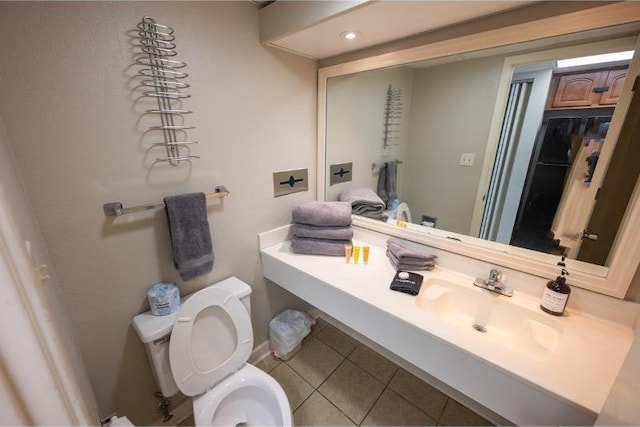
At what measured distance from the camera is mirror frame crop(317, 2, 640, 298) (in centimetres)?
84

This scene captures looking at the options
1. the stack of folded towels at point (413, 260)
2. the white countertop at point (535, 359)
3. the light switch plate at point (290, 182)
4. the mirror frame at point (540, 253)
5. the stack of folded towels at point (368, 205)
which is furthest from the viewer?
the stack of folded towels at point (368, 205)

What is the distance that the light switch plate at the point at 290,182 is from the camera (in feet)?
5.07

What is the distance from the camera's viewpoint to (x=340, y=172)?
71.0 inches

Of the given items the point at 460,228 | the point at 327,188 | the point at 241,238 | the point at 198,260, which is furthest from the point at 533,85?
the point at 198,260

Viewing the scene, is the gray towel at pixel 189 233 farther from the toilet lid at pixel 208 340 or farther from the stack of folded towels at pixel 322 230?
the stack of folded towels at pixel 322 230

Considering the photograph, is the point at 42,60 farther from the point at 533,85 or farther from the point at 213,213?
the point at 533,85

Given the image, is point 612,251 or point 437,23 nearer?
point 612,251

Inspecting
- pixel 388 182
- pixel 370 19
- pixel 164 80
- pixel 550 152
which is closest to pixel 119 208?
pixel 164 80

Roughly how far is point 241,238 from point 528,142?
153cm

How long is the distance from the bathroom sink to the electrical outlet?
2.48ft

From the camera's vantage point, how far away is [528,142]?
1.20 meters

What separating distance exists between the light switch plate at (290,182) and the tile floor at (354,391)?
1.12 meters

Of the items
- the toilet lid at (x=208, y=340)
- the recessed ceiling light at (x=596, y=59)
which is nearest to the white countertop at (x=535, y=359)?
the toilet lid at (x=208, y=340)

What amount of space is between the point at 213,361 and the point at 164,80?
123 centimetres
